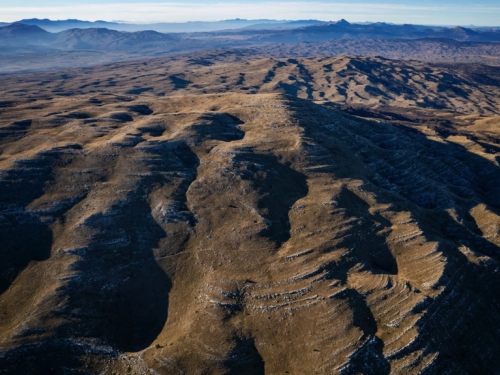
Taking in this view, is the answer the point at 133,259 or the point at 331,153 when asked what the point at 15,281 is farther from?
the point at 331,153

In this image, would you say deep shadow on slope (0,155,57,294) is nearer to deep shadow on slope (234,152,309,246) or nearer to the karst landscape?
the karst landscape

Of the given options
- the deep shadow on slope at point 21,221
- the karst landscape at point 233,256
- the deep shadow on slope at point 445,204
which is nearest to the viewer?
the karst landscape at point 233,256

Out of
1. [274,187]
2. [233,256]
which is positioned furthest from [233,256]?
[274,187]

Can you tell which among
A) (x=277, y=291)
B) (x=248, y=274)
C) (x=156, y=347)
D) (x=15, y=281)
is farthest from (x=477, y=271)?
(x=15, y=281)

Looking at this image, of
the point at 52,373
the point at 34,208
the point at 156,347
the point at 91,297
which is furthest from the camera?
the point at 34,208

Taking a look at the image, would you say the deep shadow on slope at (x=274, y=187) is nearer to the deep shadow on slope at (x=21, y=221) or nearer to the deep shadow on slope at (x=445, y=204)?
the deep shadow on slope at (x=445, y=204)

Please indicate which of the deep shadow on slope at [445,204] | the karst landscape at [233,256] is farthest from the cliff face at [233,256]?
the deep shadow on slope at [445,204]

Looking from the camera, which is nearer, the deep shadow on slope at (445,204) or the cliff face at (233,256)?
the cliff face at (233,256)
